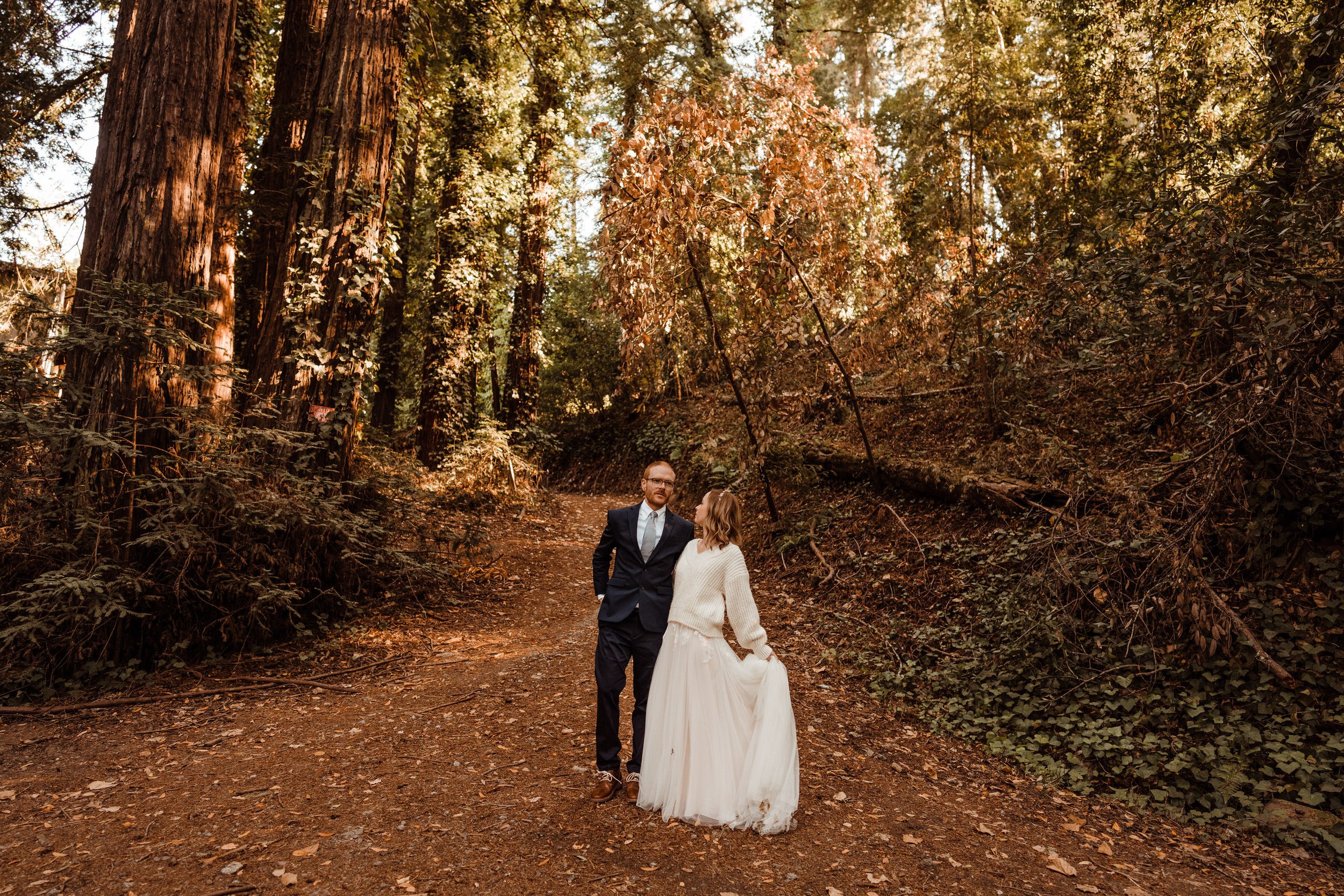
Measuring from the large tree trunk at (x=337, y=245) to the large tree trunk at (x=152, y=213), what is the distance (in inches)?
32.0

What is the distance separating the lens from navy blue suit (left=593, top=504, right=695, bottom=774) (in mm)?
4133

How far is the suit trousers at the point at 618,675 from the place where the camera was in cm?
411

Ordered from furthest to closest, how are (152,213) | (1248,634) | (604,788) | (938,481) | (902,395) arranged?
1. (902,395)
2. (938,481)
3. (152,213)
4. (1248,634)
5. (604,788)

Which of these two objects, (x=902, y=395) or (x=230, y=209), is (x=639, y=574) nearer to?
(x=230, y=209)

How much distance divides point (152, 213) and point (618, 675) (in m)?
5.89

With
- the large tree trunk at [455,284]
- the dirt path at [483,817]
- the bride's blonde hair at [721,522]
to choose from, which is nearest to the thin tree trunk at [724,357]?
the dirt path at [483,817]

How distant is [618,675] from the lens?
4125 millimetres

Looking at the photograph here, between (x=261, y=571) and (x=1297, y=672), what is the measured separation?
8.05 meters

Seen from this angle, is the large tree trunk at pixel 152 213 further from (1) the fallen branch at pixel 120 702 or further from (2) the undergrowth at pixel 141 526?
(1) the fallen branch at pixel 120 702

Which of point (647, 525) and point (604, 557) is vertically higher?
point (647, 525)

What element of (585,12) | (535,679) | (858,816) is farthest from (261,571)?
(585,12)

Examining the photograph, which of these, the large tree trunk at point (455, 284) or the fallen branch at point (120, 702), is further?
the large tree trunk at point (455, 284)

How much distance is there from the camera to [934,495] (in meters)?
9.16

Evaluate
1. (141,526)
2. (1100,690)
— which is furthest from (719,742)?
(141,526)
